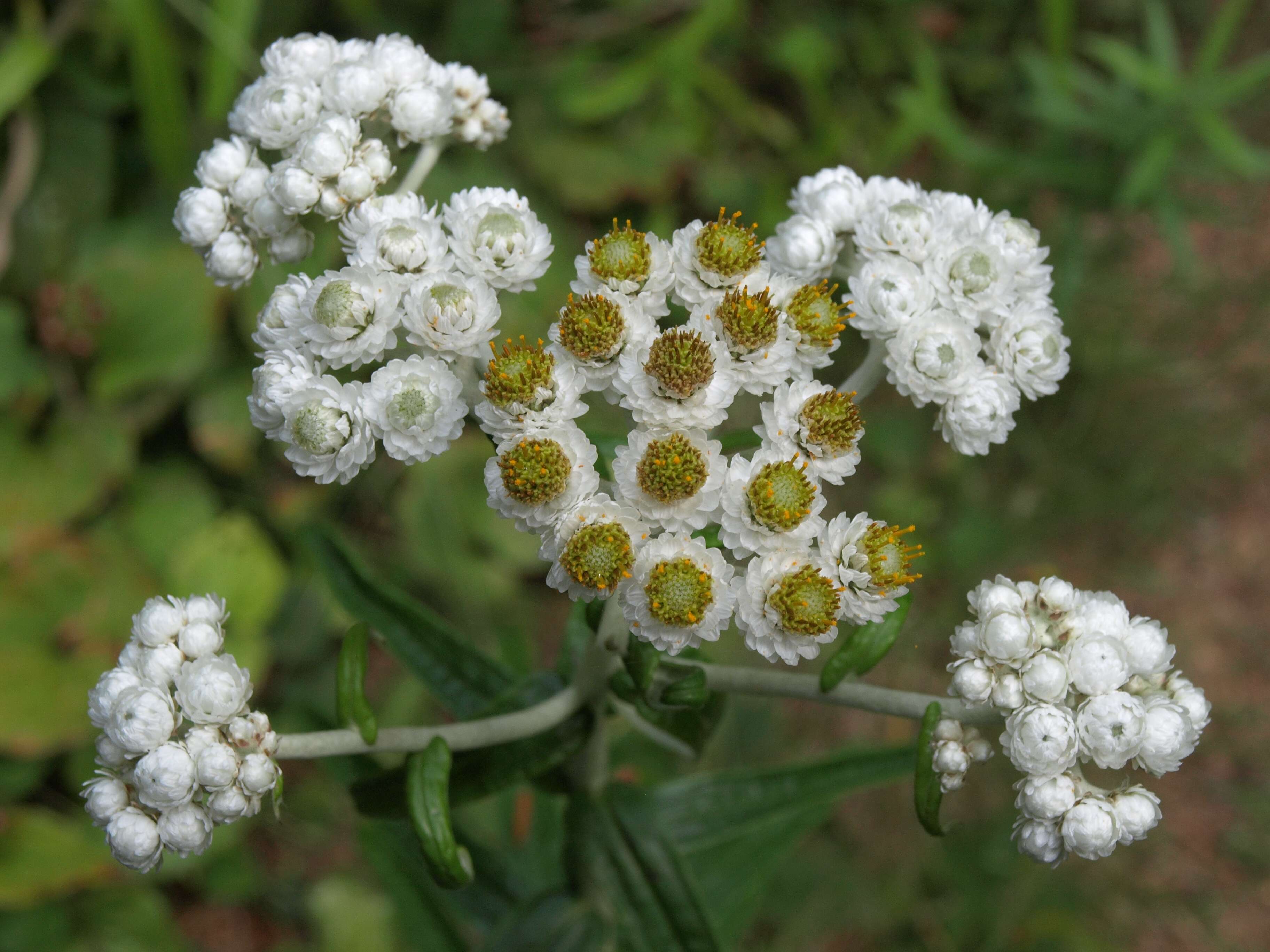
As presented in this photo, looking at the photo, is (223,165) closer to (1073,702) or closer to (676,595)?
(676,595)

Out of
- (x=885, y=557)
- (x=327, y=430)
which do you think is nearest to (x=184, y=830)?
(x=327, y=430)

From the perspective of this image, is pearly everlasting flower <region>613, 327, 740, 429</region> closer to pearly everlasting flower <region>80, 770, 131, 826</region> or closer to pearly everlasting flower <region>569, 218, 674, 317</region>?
pearly everlasting flower <region>569, 218, 674, 317</region>

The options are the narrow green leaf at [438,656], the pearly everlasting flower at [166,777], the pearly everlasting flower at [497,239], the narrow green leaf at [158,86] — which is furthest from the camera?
the narrow green leaf at [158,86]

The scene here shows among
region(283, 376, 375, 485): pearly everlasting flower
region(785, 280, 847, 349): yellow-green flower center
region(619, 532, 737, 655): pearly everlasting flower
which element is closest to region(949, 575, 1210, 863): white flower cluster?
region(619, 532, 737, 655): pearly everlasting flower

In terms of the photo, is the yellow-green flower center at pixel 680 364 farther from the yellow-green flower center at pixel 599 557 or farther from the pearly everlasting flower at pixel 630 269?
the yellow-green flower center at pixel 599 557

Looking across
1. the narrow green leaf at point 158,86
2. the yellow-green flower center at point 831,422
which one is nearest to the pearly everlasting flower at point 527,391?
the yellow-green flower center at point 831,422

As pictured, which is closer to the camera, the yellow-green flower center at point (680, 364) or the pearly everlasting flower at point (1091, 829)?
the pearly everlasting flower at point (1091, 829)

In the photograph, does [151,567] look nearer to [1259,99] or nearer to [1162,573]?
[1162,573]
